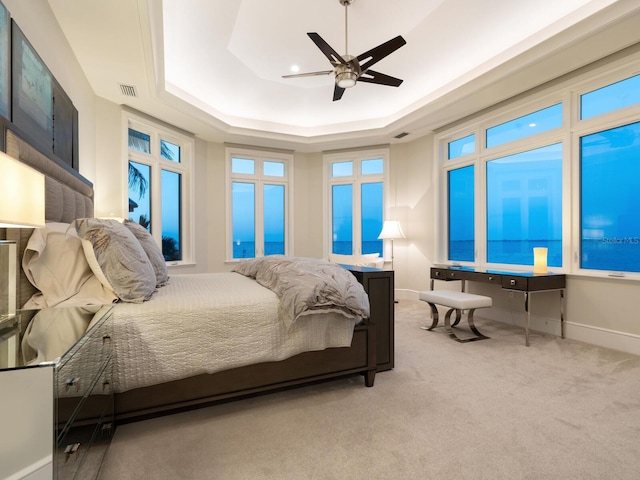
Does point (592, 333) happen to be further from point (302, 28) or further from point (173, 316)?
point (302, 28)

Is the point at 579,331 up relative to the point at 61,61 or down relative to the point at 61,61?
down

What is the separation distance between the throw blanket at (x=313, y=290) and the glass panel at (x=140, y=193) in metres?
3.08

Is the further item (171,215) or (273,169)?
(273,169)

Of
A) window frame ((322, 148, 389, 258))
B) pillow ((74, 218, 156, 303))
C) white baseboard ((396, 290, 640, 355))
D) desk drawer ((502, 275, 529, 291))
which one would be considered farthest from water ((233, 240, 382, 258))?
pillow ((74, 218, 156, 303))

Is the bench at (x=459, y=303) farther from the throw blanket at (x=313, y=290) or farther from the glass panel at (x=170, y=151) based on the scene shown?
the glass panel at (x=170, y=151)

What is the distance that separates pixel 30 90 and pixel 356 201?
16.2 ft

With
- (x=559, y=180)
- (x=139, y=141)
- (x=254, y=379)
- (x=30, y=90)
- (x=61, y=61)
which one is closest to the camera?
(x=254, y=379)

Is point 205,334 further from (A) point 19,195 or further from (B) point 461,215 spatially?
(B) point 461,215

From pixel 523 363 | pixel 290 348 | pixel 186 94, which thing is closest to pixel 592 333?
pixel 523 363

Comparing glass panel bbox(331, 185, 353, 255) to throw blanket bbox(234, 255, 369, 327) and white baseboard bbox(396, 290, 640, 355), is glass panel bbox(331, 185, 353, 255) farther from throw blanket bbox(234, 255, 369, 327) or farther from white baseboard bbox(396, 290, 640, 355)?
throw blanket bbox(234, 255, 369, 327)

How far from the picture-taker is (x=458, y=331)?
373 centimetres

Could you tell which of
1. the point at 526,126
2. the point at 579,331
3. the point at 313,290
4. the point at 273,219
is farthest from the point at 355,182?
the point at 313,290

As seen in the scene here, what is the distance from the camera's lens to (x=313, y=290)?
1.95 meters

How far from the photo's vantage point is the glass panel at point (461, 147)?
4805mm
